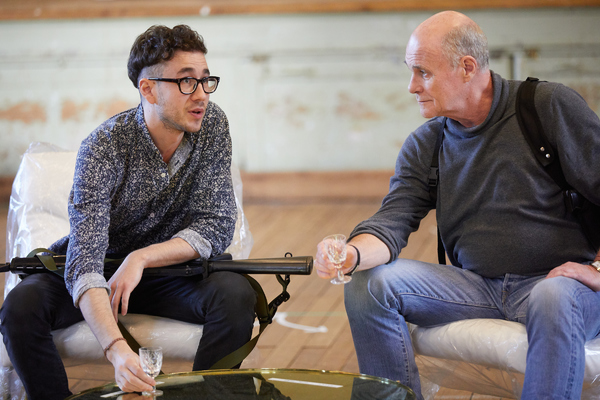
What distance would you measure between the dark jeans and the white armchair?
41mm

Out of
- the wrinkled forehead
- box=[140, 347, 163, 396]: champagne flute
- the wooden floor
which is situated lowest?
the wooden floor

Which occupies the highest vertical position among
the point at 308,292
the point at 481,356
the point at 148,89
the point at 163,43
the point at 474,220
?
the point at 163,43

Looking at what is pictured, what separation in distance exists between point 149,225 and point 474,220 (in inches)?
33.8

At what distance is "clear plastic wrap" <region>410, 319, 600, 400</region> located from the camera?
1479mm

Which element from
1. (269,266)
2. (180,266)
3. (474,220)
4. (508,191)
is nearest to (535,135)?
(508,191)

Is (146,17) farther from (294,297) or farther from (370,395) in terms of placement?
(370,395)

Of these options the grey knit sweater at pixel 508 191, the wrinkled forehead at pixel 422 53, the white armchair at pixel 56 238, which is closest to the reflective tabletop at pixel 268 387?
the white armchair at pixel 56 238

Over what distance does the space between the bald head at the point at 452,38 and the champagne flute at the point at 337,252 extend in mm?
551

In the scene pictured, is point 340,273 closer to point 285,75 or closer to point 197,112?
point 197,112

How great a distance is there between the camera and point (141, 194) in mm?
1785

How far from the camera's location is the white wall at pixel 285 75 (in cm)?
434

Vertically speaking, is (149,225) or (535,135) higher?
(535,135)

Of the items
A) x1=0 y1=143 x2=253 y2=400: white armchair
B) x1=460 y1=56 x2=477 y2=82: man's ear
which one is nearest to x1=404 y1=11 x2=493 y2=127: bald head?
x1=460 y1=56 x2=477 y2=82: man's ear

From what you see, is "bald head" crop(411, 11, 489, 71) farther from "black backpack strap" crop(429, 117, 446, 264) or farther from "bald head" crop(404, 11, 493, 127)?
"black backpack strap" crop(429, 117, 446, 264)
